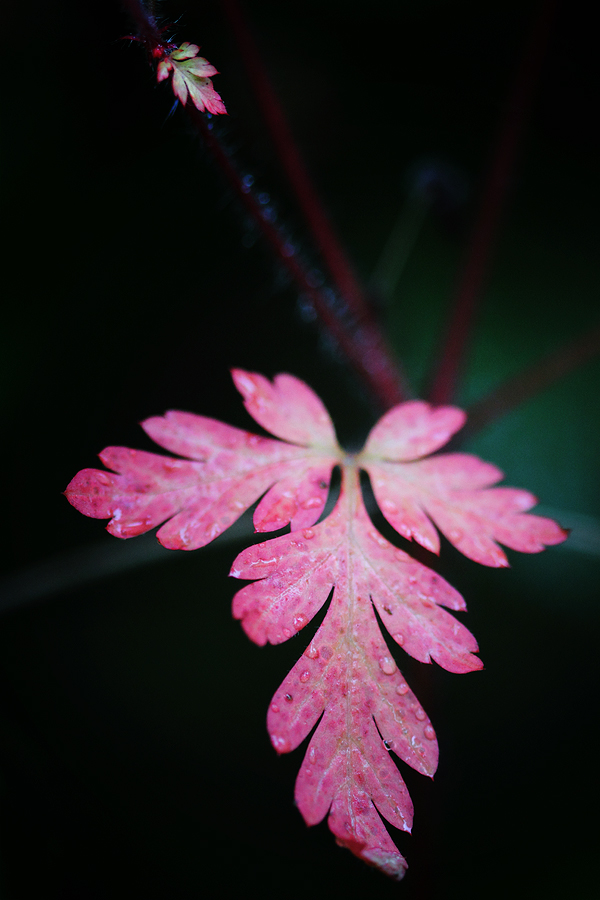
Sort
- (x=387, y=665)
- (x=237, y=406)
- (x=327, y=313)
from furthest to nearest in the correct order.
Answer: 1. (x=237, y=406)
2. (x=327, y=313)
3. (x=387, y=665)

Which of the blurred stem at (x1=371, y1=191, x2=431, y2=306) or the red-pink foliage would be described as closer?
the red-pink foliage

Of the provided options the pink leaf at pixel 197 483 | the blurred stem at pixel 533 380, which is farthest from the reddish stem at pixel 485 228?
the pink leaf at pixel 197 483

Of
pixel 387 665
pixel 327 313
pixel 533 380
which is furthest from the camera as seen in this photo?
pixel 533 380

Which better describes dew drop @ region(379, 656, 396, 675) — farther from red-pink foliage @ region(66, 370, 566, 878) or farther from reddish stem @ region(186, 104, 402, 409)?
reddish stem @ region(186, 104, 402, 409)

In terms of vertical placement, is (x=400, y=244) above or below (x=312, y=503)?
above

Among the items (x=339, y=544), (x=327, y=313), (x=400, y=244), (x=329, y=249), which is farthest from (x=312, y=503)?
(x=400, y=244)

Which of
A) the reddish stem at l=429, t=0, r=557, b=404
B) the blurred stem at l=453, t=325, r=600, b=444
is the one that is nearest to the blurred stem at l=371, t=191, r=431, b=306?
the reddish stem at l=429, t=0, r=557, b=404

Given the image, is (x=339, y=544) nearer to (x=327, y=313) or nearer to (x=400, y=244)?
(x=327, y=313)
